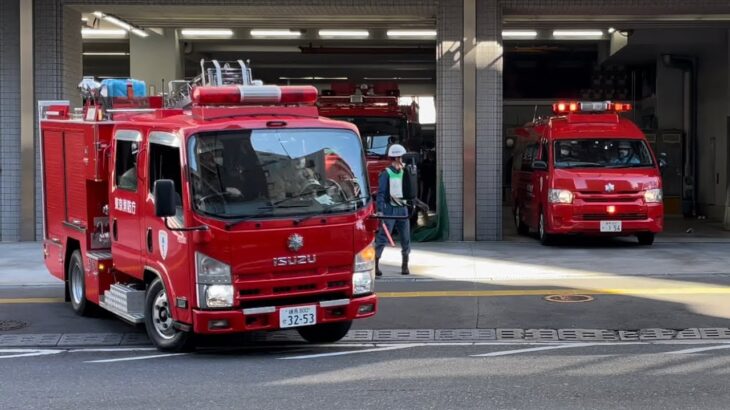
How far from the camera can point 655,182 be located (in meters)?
17.2

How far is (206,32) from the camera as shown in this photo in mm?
23781

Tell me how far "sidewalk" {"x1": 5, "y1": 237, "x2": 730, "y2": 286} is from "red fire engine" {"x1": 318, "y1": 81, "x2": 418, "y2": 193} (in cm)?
298

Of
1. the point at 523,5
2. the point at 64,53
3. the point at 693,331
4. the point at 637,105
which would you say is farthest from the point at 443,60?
the point at 637,105

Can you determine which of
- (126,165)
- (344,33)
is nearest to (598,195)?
(344,33)

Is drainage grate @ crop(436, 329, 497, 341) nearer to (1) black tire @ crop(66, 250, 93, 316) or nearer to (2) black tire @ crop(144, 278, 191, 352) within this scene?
(2) black tire @ crop(144, 278, 191, 352)

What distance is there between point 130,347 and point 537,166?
9.73 meters

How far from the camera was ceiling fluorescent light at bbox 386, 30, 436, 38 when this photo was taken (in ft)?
78.1

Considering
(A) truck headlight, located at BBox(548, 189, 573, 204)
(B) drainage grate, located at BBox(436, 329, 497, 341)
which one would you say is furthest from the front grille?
(B) drainage grate, located at BBox(436, 329, 497, 341)

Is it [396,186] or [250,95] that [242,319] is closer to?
[250,95]

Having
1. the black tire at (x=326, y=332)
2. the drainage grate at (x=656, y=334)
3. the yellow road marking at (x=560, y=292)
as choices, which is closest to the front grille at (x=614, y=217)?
the yellow road marking at (x=560, y=292)

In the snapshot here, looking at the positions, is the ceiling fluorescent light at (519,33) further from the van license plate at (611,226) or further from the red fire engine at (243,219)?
the red fire engine at (243,219)

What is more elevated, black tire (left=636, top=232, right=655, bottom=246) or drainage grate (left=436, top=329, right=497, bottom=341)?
black tire (left=636, top=232, right=655, bottom=246)

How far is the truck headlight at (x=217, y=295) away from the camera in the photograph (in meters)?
8.62

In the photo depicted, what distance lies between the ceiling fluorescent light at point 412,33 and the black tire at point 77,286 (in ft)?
44.7
